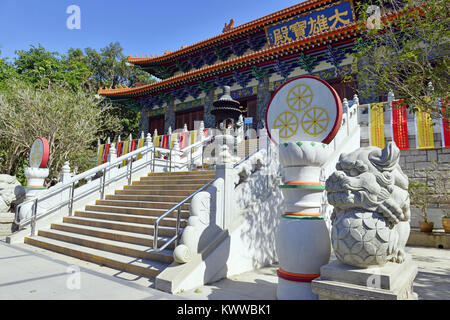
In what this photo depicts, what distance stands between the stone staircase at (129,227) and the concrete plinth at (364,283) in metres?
2.78

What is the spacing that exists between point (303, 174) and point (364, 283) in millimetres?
1484

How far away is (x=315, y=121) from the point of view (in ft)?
13.1

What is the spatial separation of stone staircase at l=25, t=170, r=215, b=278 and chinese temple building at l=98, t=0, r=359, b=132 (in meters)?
6.95

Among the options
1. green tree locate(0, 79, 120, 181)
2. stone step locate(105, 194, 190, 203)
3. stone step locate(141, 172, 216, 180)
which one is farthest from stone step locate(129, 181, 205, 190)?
green tree locate(0, 79, 120, 181)

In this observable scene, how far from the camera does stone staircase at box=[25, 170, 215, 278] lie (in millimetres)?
5369

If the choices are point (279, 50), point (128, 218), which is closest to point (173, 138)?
point (279, 50)

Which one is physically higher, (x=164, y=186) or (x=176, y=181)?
(x=176, y=181)

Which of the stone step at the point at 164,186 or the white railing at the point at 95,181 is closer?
the stone step at the point at 164,186

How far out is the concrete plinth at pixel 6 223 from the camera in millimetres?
8878

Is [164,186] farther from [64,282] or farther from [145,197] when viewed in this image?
[64,282]

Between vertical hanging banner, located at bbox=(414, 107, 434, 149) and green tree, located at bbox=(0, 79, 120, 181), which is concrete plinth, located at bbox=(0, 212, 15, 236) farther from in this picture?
vertical hanging banner, located at bbox=(414, 107, 434, 149)

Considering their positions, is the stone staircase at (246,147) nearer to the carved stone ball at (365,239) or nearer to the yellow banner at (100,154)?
the carved stone ball at (365,239)

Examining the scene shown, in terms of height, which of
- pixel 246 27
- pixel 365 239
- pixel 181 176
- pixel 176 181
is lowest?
pixel 365 239

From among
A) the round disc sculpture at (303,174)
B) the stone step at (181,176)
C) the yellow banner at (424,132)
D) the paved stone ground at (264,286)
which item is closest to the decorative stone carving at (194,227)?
the paved stone ground at (264,286)
